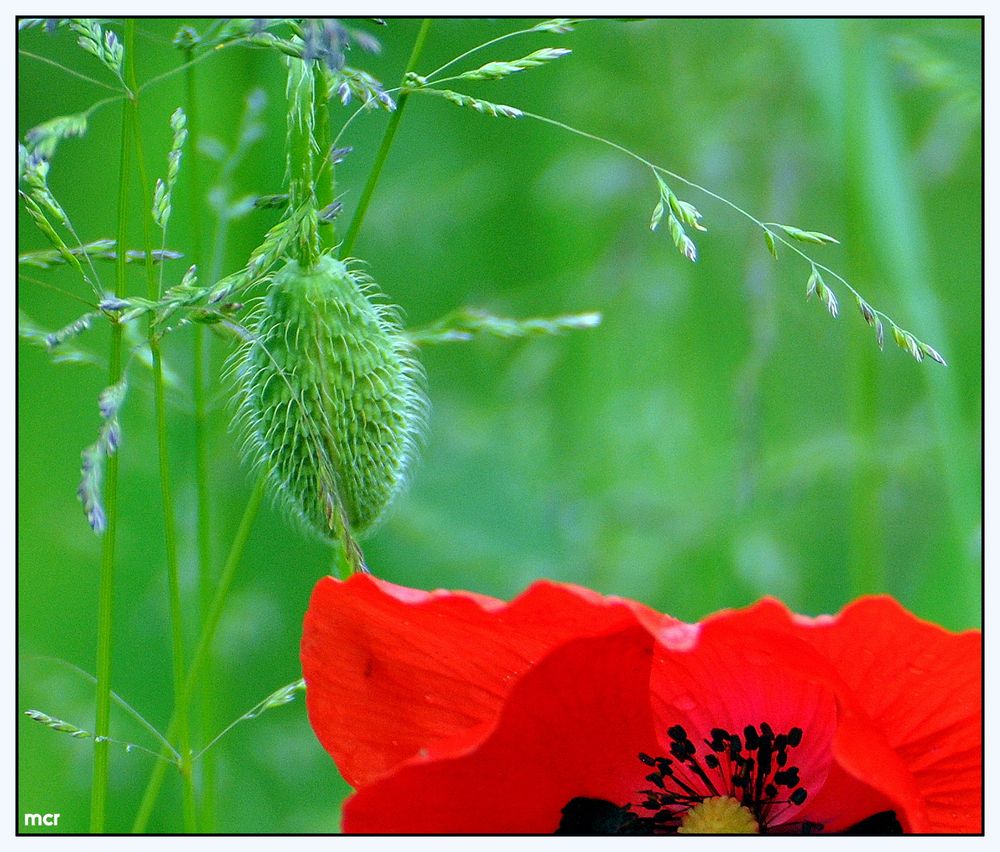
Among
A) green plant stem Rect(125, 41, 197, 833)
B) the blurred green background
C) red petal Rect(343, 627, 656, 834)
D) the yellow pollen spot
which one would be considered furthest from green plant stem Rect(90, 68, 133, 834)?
the blurred green background

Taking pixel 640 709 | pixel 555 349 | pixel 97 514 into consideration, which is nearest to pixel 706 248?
pixel 555 349

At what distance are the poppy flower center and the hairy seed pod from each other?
0.63 ft

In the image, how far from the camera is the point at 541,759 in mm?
566

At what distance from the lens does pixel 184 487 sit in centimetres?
138

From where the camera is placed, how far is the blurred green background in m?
1.25

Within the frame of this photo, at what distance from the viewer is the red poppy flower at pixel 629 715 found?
49cm

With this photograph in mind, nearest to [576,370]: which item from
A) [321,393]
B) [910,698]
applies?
[321,393]

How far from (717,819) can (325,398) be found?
28cm

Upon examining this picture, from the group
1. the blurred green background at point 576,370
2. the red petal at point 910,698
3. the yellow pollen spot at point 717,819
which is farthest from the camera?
the blurred green background at point 576,370

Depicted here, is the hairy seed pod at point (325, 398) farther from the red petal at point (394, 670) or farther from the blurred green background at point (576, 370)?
the blurred green background at point (576, 370)

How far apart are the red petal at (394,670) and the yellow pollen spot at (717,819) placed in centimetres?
11

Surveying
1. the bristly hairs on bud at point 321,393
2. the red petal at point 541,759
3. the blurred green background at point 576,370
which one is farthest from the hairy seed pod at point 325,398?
the blurred green background at point 576,370

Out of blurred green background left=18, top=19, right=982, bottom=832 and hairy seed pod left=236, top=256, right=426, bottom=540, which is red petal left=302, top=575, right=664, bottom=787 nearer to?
hairy seed pod left=236, top=256, right=426, bottom=540

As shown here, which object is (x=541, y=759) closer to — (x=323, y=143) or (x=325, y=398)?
(x=325, y=398)
